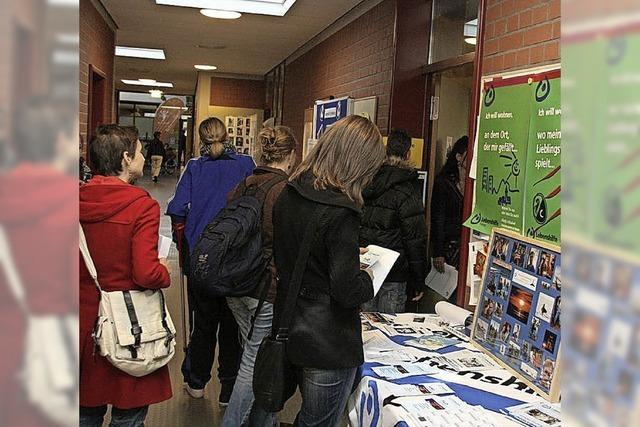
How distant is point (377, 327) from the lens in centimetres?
245

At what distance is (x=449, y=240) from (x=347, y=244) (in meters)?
2.11

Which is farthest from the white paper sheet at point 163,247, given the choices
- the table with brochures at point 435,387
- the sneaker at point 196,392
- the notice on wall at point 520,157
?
the sneaker at point 196,392

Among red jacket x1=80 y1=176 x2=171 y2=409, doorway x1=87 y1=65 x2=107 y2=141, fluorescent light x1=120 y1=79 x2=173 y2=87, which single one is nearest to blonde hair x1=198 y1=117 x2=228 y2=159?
red jacket x1=80 y1=176 x2=171 y2=409

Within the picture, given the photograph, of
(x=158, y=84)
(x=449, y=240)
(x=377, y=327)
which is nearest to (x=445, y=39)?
(x=449, y=240)

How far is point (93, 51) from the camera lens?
5555 millimetres

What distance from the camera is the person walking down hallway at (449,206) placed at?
371 cm

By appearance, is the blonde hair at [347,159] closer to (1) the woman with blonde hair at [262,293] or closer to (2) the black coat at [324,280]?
(2) the black coat at [324,280]

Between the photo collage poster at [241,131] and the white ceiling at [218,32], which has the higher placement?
the white ceiling at [218,32]

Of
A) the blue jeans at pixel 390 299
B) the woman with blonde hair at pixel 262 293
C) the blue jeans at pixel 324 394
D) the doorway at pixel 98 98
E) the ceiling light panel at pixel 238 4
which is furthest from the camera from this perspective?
the doorway at pixel 98 98

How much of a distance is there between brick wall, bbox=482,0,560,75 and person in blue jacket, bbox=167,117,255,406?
1416 mm

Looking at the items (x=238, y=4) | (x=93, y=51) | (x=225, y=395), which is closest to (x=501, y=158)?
(x=225, y=395)

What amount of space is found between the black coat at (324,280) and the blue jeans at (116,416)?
2.40ft

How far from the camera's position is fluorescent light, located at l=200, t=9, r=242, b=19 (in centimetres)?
554

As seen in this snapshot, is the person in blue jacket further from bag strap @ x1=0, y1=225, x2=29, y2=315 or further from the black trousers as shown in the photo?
bag strap @ x1=0, y1=225, x2=29, y2=315
